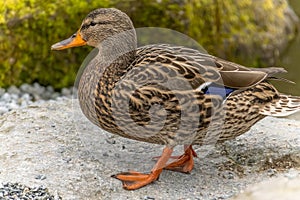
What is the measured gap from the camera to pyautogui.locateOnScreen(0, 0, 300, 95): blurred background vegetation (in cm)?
702

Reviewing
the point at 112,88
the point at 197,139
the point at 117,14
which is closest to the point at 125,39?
the point at 117,14

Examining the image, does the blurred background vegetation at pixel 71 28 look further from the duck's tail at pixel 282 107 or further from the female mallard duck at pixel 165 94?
the duck's tail at pixel 282 107

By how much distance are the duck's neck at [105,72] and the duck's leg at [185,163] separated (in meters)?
0.70

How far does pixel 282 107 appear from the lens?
4973 millimetres

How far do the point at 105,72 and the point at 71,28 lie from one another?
237 centimetres

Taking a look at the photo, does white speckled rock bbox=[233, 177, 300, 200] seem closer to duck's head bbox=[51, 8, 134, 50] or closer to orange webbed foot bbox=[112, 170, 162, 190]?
orange webbed foot bbox=[112, 170, 162, 190]

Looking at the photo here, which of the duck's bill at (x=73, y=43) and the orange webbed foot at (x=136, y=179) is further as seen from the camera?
the duck's bill at (x=73, y=43)

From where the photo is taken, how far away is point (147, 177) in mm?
4844

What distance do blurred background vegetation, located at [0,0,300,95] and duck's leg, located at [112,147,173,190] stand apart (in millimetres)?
2599

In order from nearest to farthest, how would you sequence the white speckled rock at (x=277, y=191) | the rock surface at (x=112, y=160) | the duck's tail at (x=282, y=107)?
the white speckled rock at (x=277, y=191) → the rock surface at (x=112, y=160) → the duck's tail at (x=282, y=107)

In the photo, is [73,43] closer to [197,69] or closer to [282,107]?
→ [197,69]

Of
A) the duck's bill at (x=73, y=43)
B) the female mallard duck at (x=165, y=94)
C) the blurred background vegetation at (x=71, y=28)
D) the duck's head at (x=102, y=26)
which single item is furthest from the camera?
the blurred background vegetation at (x=71, y=28)

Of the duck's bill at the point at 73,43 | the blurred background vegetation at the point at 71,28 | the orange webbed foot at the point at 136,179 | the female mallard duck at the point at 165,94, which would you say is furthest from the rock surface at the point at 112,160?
the blurred background vegetation at the point at 71,28

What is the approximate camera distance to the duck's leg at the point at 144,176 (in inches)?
189
